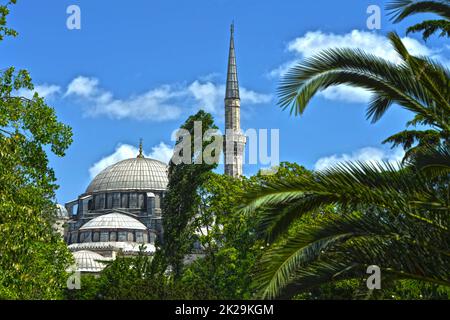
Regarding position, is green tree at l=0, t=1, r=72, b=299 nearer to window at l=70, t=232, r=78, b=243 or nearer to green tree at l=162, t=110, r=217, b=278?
green tree at l=162, t=110, r=217, b=278

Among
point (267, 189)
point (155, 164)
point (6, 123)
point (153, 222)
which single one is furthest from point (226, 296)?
point (155, 164)

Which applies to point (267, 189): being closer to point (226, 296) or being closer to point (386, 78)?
point (386, 78)

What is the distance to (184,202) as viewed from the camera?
3984cm

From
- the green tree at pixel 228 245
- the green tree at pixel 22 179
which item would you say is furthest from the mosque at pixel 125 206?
the green tree at pixel 22 179

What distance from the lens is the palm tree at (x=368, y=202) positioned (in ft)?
35.2

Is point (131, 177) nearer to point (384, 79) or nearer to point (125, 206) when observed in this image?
point (125, 206)

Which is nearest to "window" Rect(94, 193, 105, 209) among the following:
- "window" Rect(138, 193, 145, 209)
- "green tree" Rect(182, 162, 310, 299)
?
"window" Rect(138, 193, 145, 209)

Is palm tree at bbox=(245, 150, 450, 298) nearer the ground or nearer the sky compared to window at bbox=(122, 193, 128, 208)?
nearer the ground

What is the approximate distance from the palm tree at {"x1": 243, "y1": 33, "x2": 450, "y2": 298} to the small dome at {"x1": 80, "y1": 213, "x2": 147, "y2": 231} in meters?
74.3

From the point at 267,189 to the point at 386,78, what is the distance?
86.3 inches

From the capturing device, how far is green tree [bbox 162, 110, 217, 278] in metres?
39.1

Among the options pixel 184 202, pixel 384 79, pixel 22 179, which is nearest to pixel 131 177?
pixel 184 202

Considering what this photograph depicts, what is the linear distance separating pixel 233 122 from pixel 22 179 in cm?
6545
